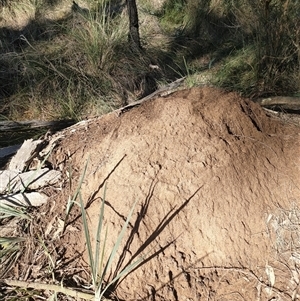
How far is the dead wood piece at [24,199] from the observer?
7.11 ft

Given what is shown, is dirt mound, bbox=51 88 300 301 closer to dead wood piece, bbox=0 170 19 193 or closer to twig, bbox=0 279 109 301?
twig, bbox=0 279 109 301

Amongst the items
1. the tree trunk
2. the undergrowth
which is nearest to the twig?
the undergrowth

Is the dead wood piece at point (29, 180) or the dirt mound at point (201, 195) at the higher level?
the dead wood piece at point (29, 180)

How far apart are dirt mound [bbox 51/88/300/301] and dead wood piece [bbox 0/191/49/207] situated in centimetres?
9

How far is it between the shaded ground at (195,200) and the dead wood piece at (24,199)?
0.06m

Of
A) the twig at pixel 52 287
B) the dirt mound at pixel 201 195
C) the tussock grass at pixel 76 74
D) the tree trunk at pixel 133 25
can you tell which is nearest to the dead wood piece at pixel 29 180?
the dirt mound at pixel 201 195

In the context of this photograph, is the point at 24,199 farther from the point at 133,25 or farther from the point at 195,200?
the point at 133,25

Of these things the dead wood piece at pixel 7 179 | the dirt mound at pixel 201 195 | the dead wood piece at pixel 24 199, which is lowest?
the dirt mound at pixel 201 195

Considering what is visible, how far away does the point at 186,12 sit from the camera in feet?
19.2

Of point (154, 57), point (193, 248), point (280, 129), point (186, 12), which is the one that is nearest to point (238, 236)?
point (193, 248)

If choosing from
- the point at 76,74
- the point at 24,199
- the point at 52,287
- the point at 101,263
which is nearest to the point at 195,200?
the point at 101,263

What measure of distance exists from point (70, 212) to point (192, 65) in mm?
3336

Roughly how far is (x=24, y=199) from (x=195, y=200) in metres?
0.90

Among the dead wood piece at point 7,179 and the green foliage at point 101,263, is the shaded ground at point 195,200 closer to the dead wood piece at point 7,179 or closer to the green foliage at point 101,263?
the green foliage at point 101,263
